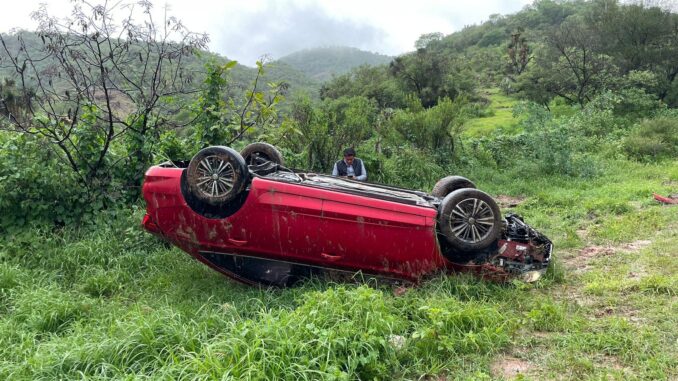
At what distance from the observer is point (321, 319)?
327 centimetres

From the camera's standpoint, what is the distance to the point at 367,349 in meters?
3.02

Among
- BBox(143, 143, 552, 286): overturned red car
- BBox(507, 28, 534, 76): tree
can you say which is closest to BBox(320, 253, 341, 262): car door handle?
BBox(143, 143, 552, 286): overturned red car

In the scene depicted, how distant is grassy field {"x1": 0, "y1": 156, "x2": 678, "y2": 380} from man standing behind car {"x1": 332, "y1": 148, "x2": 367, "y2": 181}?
9.05ft

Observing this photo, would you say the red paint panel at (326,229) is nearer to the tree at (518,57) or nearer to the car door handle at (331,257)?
the car door handle at (331,257)

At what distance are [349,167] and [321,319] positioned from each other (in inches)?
166

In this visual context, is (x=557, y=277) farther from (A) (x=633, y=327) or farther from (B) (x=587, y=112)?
(B) (x=587, y=112)

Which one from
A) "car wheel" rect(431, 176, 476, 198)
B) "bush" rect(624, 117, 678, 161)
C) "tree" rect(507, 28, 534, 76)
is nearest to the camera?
"car wheel" rect(431, 176, 476, 198)

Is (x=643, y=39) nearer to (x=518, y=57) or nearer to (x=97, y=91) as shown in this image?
(x=518, y=57)

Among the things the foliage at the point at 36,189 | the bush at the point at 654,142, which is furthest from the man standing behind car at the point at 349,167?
the bush at the point at 654,142

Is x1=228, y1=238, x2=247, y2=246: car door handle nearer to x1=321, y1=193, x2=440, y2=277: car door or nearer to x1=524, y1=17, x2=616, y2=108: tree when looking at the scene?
x1=321, y1=193, x2=440, y2=277: car door

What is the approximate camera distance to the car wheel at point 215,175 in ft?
14.1

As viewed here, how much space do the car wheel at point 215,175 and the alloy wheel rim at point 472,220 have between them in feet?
6.44

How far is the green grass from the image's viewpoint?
68.5 ft

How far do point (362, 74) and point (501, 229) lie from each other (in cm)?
3365
